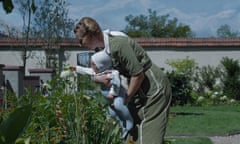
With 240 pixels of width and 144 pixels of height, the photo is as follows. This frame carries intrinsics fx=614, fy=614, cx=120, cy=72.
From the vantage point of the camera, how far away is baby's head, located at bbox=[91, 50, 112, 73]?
138 inches

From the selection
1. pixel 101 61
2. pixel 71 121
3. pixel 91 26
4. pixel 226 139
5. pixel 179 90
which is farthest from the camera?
pixel 179 90

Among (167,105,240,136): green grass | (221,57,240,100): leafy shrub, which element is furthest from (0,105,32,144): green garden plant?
(221,57,240,100): leafy shrub

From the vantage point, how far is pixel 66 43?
28.4m

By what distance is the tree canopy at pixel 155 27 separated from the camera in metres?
63.4

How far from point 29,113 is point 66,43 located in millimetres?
27271

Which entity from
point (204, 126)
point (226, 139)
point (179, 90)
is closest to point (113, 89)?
point (226, 139)

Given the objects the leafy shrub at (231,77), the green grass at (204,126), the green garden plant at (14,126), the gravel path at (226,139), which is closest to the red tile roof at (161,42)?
the leafy shrub at (231,77)

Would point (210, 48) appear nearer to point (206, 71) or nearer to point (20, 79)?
point (206, 71)

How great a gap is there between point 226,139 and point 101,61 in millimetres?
7865

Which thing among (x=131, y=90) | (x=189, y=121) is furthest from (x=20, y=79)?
A: (x=131, y=90)

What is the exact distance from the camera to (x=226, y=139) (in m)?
11.0

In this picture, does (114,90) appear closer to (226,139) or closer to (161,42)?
(226,139)

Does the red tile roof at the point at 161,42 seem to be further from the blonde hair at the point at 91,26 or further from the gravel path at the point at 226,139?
the blonde hair at the point at 91,26

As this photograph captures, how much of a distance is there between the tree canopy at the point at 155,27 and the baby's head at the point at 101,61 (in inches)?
2298
